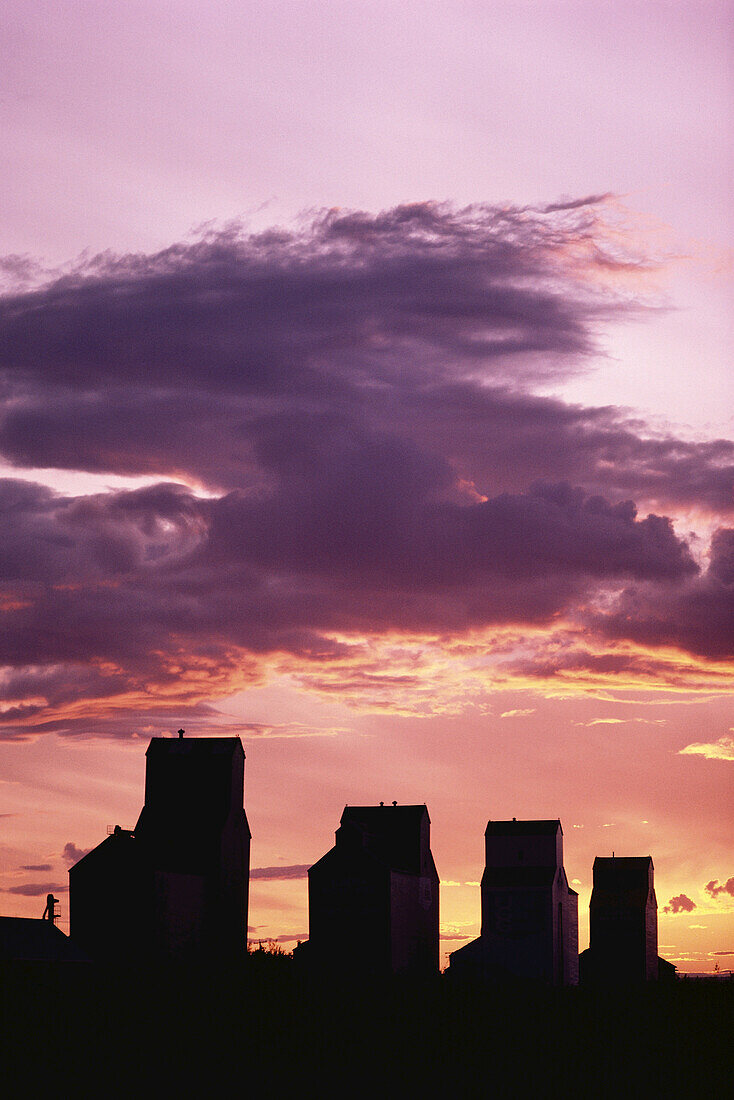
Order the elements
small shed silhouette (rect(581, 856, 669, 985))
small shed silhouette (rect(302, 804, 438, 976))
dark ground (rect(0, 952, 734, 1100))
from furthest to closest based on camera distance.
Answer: small shed silhouette (rect(581, 856, 669, 985)), small shed silhouette (rect(302, 804, 438, 976)), dark ground (rect(0, 952, 734, 1100))

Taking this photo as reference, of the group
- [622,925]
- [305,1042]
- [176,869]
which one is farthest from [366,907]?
[622,925]

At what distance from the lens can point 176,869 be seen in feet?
212

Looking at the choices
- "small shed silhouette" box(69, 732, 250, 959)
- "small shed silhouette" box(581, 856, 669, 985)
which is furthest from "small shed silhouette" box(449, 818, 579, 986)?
"small shed silhouette" box(69, 732, 250, 959)

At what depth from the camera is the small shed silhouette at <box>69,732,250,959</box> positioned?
61875 millimetres

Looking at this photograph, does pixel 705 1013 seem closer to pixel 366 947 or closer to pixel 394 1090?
pixel 366 947

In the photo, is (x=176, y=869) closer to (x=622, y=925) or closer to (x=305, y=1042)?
(x=305, y=1042)

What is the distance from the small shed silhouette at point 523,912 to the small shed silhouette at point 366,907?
5769 mm

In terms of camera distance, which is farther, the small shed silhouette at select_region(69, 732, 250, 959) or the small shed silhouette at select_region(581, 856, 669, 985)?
the small shed silhouette at select_region(581, 856, 669, 985)

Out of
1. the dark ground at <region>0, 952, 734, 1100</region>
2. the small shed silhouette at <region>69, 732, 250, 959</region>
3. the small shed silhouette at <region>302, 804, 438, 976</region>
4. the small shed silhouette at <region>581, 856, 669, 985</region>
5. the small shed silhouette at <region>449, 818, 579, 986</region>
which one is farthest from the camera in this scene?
the small shed silhouette at <region>581, 856, 669, 985</region>

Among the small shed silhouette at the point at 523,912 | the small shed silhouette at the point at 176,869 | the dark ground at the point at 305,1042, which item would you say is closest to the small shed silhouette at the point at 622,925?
the small shed silhouette at the point at 523,912

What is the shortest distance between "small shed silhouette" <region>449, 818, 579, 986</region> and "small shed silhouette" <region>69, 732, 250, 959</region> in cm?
1671

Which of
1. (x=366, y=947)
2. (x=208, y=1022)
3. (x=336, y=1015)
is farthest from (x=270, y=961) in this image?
(x=208, y=1022)

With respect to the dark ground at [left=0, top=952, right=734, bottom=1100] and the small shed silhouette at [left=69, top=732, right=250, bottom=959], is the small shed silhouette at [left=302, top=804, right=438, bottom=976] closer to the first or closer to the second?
the small shed silhouette at [left=69, top=732, right=250, bottom=959]

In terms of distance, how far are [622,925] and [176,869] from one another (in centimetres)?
4149
